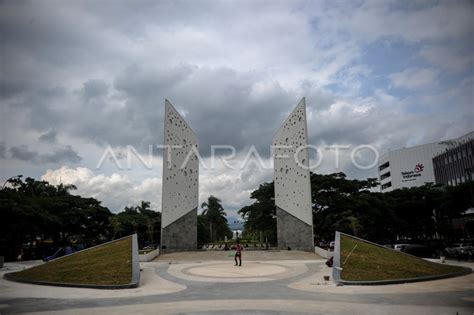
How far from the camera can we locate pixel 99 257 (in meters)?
17.3

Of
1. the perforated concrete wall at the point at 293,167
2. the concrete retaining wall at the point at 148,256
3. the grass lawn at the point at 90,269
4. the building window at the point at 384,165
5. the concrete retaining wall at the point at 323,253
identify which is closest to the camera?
the grass lawn at the point at 90,269

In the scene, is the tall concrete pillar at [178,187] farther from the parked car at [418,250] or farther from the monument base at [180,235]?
the parked car at [418,250]

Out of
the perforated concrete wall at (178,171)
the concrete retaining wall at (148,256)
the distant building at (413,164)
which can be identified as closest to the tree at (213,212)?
the perforated concrete wall at (178,171)

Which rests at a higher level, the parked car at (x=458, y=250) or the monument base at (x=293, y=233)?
the monument base at (x=293, y=233)

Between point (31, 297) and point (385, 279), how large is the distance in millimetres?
12135

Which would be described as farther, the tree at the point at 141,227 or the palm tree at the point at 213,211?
the palm tree at the point at 213,211

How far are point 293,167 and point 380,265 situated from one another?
1961cm

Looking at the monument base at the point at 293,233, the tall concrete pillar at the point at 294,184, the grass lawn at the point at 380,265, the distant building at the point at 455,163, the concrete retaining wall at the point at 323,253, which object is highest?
the distant building at the point at 455,163

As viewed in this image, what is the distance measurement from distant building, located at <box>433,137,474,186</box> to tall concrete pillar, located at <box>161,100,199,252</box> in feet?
158

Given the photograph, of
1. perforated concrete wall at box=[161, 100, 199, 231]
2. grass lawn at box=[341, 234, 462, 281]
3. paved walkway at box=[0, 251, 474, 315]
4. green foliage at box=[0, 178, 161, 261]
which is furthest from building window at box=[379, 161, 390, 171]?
paved walkway at box=[0, 251, 474, 315]

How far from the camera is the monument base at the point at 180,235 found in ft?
109

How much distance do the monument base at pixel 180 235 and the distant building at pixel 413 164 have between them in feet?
203

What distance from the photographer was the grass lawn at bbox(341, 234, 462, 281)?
13.5m

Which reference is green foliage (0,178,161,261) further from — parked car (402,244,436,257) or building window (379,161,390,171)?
building window (379,161,390,171)
